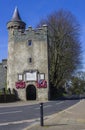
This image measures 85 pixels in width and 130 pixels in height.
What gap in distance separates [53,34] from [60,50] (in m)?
3.69

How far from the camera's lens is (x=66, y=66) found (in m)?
66.9

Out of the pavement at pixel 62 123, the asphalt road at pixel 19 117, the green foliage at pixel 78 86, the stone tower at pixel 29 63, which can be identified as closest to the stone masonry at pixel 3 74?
the stone tower at pixel 29 63

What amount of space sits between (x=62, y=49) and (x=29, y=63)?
896 cm

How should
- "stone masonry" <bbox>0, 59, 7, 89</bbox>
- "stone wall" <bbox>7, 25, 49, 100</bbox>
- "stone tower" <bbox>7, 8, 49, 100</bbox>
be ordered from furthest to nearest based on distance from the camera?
"stone masonry" <bbox>0, 59, 7, 89</bbox>
"stone wall" <bbox>7, 25, 49, 100</bbox>
"stone tower" <bbox>7, 8, 49, 100</bbox>

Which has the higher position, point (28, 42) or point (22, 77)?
point (28, 42)

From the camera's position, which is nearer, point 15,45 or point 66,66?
point 15,45

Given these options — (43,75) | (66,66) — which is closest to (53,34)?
(66,66)

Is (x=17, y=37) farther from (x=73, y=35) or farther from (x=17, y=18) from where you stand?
(x=73, y=35)

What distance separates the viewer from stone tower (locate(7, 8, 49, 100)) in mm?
59719

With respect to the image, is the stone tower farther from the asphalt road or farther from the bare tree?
the asphalt road

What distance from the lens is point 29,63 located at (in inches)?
2391

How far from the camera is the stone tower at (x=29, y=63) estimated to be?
59719 mm

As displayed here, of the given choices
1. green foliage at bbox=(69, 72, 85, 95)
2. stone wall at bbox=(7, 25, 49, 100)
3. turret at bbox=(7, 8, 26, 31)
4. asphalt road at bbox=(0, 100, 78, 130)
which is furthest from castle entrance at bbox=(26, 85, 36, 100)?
green foliage at bbox=(69, 72, 85, 95)

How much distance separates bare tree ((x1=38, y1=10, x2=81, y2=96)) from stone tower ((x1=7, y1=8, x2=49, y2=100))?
6403 millimetres
